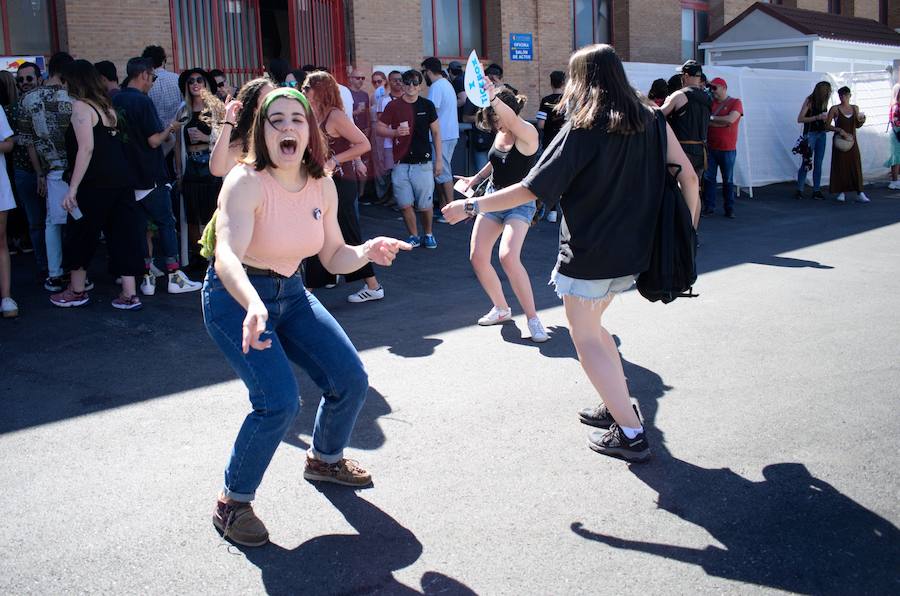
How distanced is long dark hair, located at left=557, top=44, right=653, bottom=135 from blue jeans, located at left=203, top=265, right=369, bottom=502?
60.0 inches

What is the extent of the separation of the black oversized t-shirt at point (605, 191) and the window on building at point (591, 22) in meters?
17.1

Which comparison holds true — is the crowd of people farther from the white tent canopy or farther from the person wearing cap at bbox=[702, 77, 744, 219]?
the white tent canopy

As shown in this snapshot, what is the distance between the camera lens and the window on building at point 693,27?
914 inches

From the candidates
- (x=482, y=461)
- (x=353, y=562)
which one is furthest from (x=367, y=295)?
(x=353, y=562)

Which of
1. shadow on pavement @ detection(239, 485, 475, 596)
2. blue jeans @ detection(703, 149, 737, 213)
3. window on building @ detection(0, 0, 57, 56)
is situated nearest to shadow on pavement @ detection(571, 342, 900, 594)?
shadow on pavement @ detection(239, 485, 475, 596)

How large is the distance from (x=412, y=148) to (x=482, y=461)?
642cm

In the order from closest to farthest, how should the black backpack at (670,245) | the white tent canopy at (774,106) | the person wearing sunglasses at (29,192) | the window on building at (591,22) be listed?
1. the black backpack at (670,245)
2. the person wearing sunglasses at (29,192)
3. the white tent canopy at (774,106)
4. the window on building at (591,22)

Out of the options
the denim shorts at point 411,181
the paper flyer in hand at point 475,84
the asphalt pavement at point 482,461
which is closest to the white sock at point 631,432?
the asphalt pavement at point 482,461

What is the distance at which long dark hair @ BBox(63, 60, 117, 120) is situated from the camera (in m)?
7.28

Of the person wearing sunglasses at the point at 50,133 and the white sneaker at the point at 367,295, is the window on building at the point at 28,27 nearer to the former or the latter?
the person wearing sunglasses at the point at 50,133

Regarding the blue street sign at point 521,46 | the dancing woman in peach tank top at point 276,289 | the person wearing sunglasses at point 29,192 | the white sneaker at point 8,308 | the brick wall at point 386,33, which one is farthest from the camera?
the blue street sign at point 521,46

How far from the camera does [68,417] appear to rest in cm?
533

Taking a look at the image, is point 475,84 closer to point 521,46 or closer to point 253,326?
point 253,326

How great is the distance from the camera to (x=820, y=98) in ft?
51.1
